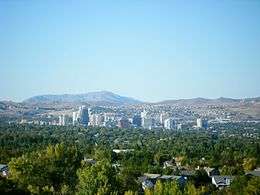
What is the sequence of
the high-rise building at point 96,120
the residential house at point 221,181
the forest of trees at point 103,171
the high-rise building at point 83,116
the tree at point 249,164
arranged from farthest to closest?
1. the high-rise building at point 83,116
2. the high-rise building at point 96,120
3. the tree at point 249,164
4. the residential house at point 221,181
5. the forest of trees at point 103,171

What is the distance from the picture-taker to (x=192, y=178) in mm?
51281

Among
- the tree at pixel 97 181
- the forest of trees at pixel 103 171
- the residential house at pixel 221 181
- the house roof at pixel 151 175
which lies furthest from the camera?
the house roof at pixel 151 175

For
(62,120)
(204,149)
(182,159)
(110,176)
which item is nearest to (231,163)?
(182,159)

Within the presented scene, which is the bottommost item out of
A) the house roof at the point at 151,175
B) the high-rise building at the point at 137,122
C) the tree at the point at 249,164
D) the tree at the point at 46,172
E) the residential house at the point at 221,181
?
the residential house at the point at 221,181

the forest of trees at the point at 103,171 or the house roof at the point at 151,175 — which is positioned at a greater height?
the forest of trees at the point at 103,171

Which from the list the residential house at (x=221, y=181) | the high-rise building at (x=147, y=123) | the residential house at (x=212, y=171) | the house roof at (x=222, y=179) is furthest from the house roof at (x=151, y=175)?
the high-rise building at (x=147, y=123)

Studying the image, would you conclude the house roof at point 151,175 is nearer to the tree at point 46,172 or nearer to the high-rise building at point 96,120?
the tree at point 46,172

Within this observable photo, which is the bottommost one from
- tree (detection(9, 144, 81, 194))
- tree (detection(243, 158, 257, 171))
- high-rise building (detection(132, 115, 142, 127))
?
tree (detection(243, 158, 257, 171))

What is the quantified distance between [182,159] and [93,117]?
413 feet

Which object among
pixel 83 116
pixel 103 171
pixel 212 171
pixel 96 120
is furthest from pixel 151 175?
pixel 83 116

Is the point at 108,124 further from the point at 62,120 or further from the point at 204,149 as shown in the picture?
the point at 204,149

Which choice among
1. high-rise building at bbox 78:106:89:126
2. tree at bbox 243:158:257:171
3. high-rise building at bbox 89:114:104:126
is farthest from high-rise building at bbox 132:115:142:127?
tree at bbox 243:158:257:171

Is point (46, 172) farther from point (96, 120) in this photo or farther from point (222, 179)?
point (96, 120)

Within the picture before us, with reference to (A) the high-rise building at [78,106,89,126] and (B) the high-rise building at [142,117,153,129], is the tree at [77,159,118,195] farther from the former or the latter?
(A) the high-rise building at [78,106,89,126]
